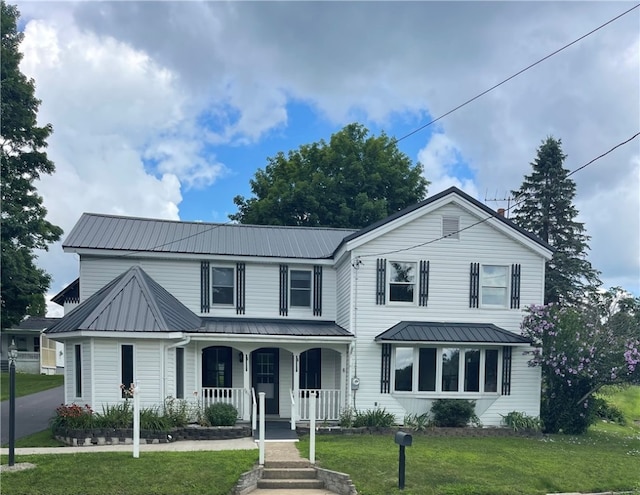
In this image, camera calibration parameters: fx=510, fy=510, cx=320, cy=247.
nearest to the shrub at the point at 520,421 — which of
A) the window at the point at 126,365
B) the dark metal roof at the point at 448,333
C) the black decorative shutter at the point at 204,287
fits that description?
the dark metal roof at the point at 448,333

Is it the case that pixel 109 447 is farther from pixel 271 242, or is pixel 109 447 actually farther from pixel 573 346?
pixel 573 346

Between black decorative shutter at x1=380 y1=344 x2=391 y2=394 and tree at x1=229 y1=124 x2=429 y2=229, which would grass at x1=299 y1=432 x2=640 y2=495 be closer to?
black decorative shutter at x1=380 y1=344 x2=391 y2=394

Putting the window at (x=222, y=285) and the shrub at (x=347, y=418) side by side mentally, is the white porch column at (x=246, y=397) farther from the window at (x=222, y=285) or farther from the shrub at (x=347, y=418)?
the shrub at (x=347, y=418)

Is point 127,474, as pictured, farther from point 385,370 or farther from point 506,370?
point 506,370

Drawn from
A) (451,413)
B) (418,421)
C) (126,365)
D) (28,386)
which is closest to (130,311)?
(126,365)

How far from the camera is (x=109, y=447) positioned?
39.5 feet

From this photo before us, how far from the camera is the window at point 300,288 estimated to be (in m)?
17.6

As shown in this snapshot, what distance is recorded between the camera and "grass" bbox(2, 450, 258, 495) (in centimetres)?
859

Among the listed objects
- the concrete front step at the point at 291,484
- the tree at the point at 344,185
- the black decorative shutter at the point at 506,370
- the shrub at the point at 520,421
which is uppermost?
the tree at the point at 344,185

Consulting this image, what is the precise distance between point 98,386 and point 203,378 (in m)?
3.93

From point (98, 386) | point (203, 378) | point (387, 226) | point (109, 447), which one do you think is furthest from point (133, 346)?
point (387, 226)

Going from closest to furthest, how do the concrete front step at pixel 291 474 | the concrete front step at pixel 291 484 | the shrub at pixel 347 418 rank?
1. the concrete front step at pixel 291 484
2. the concrete front step at pixel 291 474
3. the shrub at pixel 347 418

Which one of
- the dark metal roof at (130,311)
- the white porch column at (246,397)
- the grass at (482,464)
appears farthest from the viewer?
the white porch column at (246,397)

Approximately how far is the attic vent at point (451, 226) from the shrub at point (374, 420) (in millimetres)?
5774
